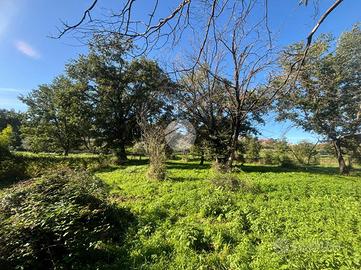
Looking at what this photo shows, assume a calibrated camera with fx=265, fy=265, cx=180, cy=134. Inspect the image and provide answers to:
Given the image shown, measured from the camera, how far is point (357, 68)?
18391 millimetres

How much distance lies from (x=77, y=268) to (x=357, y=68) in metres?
21.1

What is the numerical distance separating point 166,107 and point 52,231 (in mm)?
18451

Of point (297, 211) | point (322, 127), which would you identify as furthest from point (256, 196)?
point (322, 127)

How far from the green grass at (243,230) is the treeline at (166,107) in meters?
9.35

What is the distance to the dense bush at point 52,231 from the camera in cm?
342

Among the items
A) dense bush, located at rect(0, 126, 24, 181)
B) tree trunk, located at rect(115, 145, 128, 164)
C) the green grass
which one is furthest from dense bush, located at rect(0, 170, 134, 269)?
tree trunk, located at rect(115, 145, 128, 164)

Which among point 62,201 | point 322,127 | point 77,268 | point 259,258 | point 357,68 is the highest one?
point 357,68

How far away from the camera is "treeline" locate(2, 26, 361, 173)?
706 inches

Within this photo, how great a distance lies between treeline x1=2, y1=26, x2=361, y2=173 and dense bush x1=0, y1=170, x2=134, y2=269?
12.0 meters

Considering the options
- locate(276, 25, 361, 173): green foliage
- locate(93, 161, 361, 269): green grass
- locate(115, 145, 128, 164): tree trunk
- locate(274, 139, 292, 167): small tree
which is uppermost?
locate(276, 25, 361, 173): green foliage

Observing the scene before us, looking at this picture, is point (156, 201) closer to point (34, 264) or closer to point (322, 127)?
point (34, 264)

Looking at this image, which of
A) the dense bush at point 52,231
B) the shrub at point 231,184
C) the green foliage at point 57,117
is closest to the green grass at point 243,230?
the shrub at point 231,184

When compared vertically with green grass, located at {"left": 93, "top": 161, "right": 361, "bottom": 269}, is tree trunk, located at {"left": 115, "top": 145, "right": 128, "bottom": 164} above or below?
above

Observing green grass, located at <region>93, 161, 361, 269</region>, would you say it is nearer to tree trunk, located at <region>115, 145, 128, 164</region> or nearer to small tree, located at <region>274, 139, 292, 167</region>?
tree trunk, located at <region>115, 145, 128, 164</region>
